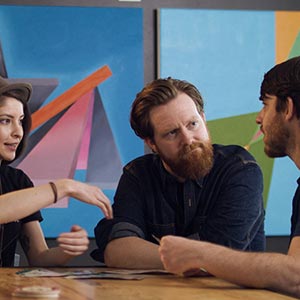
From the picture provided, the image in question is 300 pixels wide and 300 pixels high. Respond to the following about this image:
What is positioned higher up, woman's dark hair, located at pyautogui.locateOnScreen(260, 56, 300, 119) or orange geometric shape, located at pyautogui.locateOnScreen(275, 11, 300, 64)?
orange geometric shape, located at pyautogui.locateOnScreen(275, 11, 300, 64)

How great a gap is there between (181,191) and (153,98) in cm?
43

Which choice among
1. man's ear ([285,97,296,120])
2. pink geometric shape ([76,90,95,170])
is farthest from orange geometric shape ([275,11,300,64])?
man's ear ([285,97,296,120])

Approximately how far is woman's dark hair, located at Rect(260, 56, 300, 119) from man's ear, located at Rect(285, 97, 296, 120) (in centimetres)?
1

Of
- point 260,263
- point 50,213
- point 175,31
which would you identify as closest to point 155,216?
point 260,263

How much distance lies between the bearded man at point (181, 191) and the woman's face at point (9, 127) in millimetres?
511

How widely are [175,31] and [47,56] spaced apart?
79cm

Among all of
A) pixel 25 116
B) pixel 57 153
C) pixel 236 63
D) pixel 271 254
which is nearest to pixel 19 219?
pixel 25 116

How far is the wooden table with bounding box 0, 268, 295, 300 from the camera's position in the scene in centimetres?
204

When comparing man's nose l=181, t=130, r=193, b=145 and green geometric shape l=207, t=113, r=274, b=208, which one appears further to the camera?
green geometric shape l=207, t=113, r=274, b=208

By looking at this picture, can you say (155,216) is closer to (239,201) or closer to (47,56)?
(239,201)

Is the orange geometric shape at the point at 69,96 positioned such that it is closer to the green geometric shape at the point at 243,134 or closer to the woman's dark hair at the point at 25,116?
the green geometric shape at the point at 243,134

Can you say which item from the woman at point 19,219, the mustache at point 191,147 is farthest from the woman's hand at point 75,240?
the mustache at point 191,147

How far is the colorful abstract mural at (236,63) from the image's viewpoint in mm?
4785

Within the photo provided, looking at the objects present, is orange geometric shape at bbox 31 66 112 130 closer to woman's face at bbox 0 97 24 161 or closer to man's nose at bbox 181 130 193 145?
woman's face at bbox 0 97 24 161
